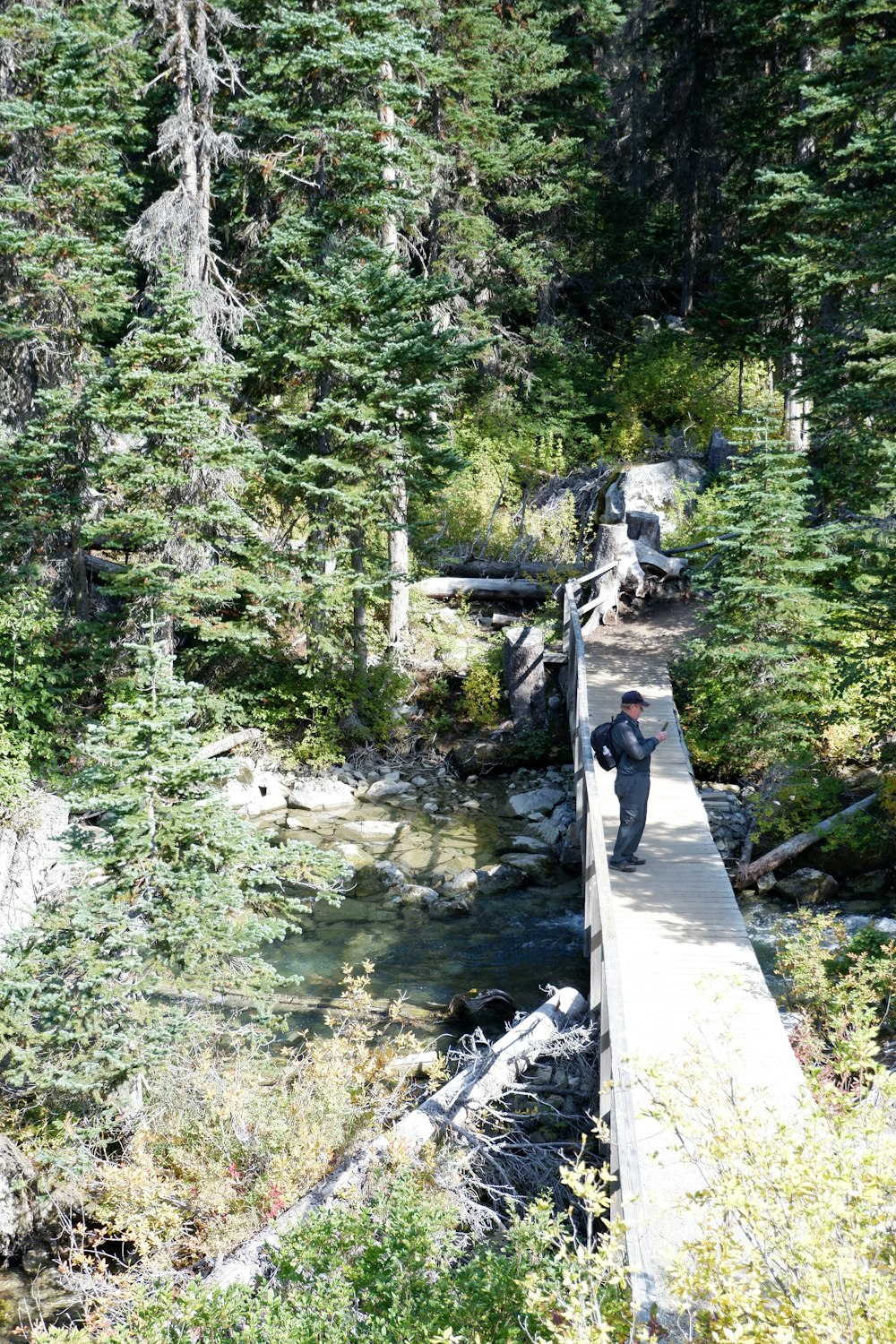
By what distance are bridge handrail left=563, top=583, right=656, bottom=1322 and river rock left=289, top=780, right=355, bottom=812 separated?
4.40 metres

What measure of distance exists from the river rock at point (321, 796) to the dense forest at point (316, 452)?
787 millimetres

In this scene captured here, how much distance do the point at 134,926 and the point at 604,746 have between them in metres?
4.30

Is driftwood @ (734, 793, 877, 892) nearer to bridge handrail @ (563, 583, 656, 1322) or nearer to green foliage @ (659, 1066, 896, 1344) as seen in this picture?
bridge handrail @ (563, 583, 656, 1322)

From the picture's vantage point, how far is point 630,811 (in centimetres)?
905

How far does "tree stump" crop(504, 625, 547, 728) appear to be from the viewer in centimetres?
1599

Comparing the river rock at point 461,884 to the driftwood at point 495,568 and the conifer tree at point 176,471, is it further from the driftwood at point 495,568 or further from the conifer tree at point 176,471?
the driftwood at point 495,568

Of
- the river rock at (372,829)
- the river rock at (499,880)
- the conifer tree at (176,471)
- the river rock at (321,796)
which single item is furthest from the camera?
the river rock at (321,796)

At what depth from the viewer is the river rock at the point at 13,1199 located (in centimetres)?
718

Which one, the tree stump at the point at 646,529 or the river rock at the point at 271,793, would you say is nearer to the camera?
the river rock at the point at 271,793

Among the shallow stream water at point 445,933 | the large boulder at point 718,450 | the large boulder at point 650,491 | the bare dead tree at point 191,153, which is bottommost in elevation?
the shallow stream water at point 445,933

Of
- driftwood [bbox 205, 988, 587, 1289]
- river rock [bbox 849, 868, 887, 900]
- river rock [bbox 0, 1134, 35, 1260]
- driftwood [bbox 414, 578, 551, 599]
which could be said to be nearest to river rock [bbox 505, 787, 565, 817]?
river rock [bbox 849, 868, 887, 900]

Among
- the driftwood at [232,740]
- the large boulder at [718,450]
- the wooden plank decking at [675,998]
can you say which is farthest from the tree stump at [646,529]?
the driftwood at [232,740]

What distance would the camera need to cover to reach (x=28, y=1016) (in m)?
7.02

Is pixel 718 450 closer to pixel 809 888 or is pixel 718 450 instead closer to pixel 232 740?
pixel 232 740
